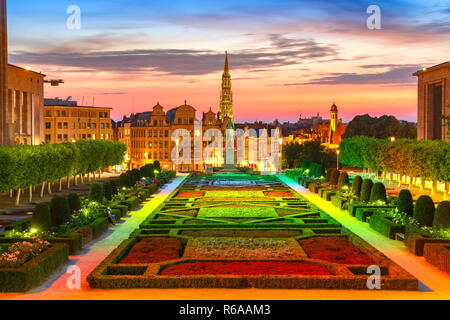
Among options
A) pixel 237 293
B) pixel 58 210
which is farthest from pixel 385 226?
pixel 58 210

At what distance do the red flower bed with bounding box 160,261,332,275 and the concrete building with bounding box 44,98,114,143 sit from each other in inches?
3983

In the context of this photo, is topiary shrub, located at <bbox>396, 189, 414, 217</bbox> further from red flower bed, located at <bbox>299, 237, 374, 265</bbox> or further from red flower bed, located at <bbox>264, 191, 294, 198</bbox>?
red flower bed, located at <bbox>264, 191, 294, 198</bbox>

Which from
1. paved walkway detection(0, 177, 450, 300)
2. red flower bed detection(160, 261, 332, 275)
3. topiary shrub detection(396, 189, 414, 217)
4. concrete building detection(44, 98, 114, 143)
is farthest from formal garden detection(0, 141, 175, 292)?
concrete building detection(44, 98, 114, 143)

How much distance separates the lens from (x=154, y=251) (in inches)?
763

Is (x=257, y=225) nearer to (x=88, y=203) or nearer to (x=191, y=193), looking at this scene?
(x=88, y=203)

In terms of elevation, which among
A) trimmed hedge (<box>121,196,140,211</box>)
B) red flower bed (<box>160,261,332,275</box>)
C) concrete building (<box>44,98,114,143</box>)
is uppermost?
concrete building (<box>44,98,114,143</box>)

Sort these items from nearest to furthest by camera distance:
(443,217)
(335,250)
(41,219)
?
(335,250) → (41,219) → (443,217)

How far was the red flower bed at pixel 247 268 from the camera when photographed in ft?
53.1

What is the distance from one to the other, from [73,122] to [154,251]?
104 meters

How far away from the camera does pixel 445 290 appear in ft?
49.4

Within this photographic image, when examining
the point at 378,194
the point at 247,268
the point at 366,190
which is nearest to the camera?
the point at 247,268

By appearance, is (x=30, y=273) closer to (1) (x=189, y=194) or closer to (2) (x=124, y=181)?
(2) (x=124, y=181)

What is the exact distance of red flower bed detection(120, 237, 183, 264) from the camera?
18.2 meters
